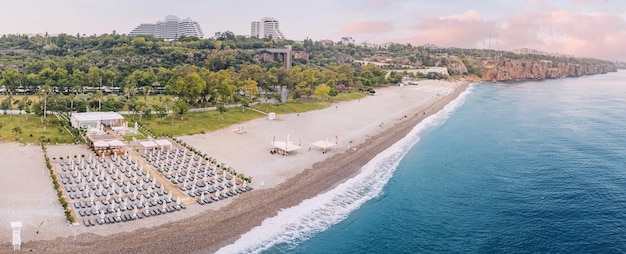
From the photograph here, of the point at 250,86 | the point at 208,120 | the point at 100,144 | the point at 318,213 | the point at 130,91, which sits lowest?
the point at 318,213

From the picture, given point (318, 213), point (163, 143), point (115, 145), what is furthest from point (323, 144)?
point (115, 145)

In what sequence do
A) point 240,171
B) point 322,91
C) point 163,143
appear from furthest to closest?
point 322,91 < point 163,143 < point 240,171

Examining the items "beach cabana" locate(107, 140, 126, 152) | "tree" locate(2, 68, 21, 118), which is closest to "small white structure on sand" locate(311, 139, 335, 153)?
"beach cabana" locate(107, 140, 126, 152)

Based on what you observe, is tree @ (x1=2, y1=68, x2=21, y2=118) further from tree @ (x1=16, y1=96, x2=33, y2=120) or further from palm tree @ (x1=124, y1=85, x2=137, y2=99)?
palm tree @ (x1=124, y1=85, x2=137, y2=99)

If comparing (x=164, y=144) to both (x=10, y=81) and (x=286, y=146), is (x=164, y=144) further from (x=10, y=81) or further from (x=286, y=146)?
(x=10, y=81)

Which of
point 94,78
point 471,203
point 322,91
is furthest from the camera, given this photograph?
point 322,91

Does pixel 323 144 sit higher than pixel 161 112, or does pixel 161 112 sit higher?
pixel 161 112
